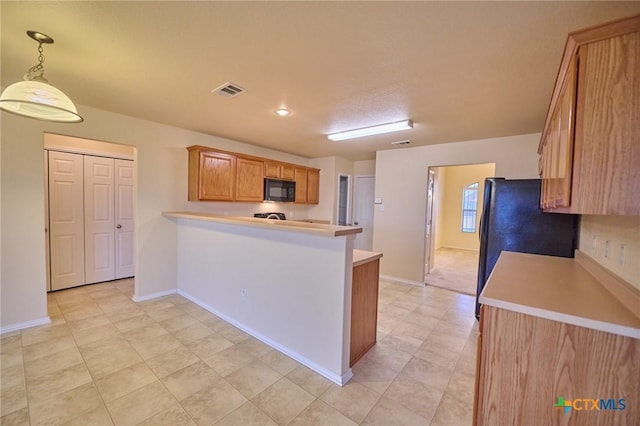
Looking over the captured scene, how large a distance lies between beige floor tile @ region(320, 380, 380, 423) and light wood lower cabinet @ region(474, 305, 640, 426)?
0.78 metres

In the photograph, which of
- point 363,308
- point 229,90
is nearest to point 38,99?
point 229,90

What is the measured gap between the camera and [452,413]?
1766 millimetres

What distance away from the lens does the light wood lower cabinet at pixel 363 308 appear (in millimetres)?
2254

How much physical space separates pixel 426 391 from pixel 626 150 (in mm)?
1925

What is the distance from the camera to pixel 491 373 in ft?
4.08

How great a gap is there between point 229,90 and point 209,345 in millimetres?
2479

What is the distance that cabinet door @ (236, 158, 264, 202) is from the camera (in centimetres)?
429

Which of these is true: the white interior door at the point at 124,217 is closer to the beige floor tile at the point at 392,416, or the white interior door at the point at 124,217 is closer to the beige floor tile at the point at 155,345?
the beige floor tile at the point at 155,345

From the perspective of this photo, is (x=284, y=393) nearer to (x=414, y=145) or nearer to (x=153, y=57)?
(x=153, y=57)

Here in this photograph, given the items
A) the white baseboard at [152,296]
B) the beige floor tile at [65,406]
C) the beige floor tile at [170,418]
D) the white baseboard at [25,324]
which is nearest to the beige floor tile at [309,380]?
the beige floor tile at [170,418]

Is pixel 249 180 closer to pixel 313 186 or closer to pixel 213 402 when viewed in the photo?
pixel 313 186

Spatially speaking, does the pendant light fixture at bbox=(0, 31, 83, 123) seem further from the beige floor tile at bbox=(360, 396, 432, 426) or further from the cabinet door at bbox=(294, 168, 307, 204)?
the cabinet door at bbox=(294, 168, 307, 204)

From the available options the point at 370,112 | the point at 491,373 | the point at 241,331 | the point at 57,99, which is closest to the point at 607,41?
the point at 491,373

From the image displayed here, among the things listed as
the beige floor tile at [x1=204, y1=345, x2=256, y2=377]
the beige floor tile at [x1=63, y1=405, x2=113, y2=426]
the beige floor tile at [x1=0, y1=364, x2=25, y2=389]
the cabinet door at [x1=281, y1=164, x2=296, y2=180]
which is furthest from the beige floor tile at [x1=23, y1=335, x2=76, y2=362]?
the cabinet door at [x1=281, y1=164, x2=296, y2=180]
